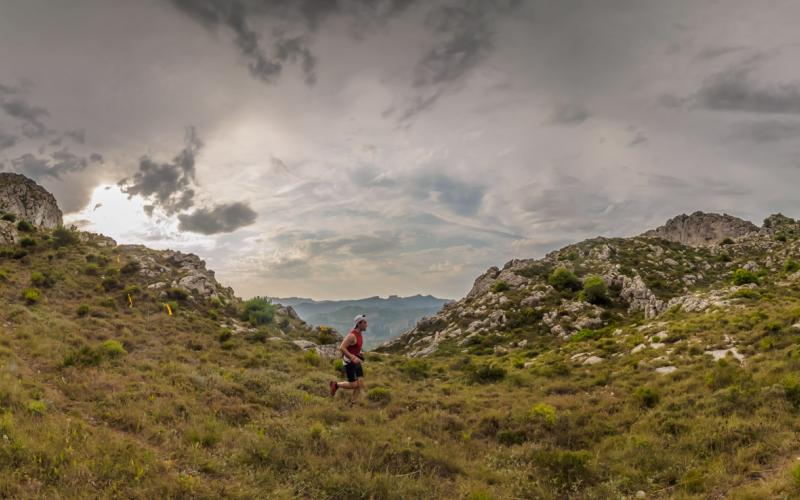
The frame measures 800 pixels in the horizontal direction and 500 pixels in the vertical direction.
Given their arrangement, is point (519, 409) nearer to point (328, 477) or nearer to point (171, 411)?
point (328, 477)

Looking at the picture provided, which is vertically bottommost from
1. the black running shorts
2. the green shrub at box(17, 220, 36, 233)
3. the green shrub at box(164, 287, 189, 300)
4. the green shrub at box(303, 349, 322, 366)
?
the green shrub at box(303, 349, 322, 366)

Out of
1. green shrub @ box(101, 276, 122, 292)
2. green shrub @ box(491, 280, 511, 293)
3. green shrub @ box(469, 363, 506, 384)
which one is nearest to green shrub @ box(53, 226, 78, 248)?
green shrub @ box(101, 276, 122, 292)

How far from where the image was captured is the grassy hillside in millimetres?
9125

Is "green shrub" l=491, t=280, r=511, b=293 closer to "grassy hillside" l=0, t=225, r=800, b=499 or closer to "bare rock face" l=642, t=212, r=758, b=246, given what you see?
"grassy hillside" l=0, t=225, r=800, b=499

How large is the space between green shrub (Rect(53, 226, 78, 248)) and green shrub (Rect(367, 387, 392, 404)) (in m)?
42.4

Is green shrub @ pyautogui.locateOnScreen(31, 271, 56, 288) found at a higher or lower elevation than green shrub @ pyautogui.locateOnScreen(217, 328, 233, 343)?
higher

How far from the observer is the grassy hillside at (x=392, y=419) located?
912cm

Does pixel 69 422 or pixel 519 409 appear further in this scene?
pixel 519 409

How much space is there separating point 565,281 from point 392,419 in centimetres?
4523

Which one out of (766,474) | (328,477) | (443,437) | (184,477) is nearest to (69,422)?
(184,477)

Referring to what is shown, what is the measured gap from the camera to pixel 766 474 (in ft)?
29.9

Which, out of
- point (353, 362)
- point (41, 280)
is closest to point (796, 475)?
point (353, 362)

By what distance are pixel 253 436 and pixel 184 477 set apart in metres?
2.88

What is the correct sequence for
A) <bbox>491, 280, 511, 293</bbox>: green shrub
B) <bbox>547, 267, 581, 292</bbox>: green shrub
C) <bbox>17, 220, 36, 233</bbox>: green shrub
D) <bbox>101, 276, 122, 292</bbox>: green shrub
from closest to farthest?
<bbox>101, 276, 122, 292</bbox>: green shrub, <bbox>17, 220, 36, 233</bbox>: green shrub, <bbox>547, 267, 581, 292</bbox>: green shrub, <bbox>491, 280, 511, 293</bbox>: green shrub
